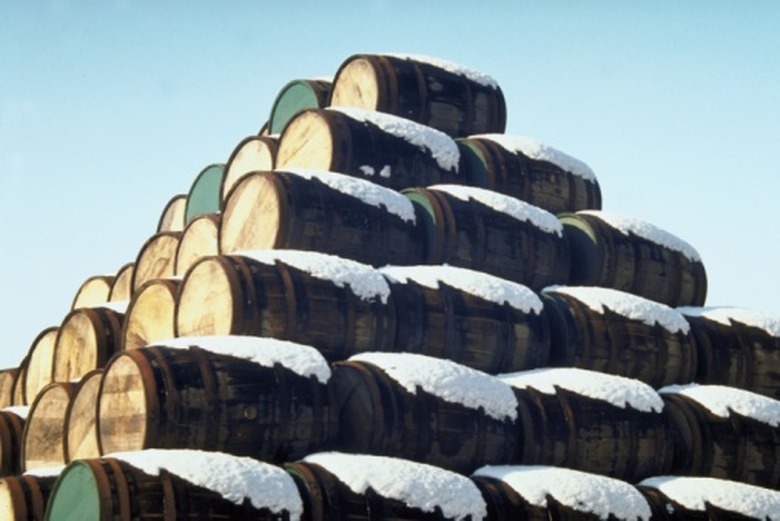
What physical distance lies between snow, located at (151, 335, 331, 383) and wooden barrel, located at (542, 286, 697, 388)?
9.22 ft

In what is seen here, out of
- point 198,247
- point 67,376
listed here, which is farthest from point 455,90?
point 67,376

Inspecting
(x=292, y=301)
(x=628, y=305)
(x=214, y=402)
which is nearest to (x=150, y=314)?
(x=292, y=301)

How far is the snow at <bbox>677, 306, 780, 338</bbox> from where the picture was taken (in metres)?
11.6

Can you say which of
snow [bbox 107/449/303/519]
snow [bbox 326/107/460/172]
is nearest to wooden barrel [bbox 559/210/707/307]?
snow [bbox 326/107/460/172]

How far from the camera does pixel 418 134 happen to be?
11312mm

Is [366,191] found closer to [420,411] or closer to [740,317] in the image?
[420,411]

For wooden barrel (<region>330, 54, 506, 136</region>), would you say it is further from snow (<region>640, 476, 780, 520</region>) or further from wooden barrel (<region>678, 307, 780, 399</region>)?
snow (<region>640, 476, 780, 520</region>)

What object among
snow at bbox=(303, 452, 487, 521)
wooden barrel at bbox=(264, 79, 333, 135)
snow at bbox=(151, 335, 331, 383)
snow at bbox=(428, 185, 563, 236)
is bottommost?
snow at bbox=(303, 452, 487, 521)

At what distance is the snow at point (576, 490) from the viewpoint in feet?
27.6

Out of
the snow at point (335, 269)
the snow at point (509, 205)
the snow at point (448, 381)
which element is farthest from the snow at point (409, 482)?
the snow at point (509, 205)

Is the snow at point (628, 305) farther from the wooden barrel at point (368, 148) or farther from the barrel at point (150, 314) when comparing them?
the barrel at point (150, 314)

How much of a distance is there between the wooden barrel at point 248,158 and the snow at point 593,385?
3.44 meters

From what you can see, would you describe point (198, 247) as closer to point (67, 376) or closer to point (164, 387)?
point (67, 376)

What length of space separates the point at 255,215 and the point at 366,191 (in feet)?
3.02
